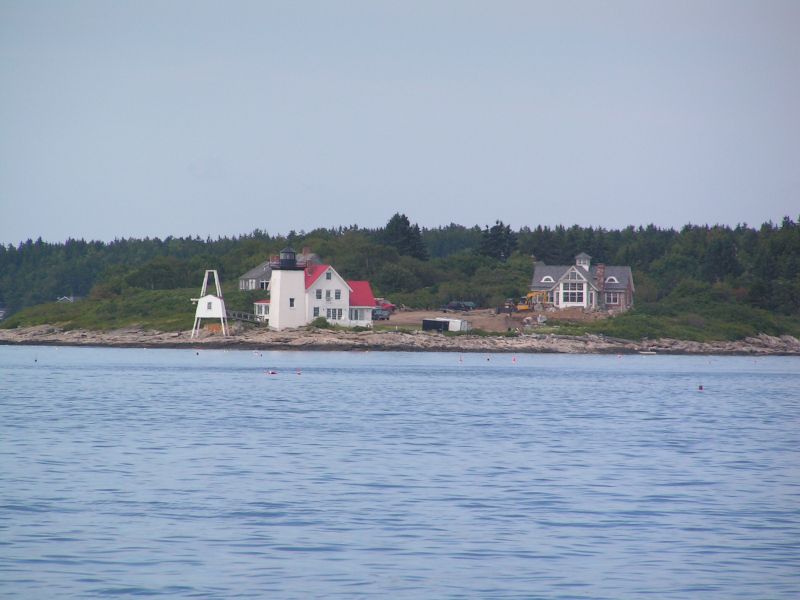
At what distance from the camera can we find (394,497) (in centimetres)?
2394

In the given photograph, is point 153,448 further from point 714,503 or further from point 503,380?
point 503,380

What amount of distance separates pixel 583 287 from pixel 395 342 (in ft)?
97.0

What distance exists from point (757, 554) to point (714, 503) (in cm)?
511

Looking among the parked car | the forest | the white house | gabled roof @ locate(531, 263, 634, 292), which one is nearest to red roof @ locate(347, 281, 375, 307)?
the white house

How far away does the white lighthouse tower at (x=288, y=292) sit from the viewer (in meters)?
103

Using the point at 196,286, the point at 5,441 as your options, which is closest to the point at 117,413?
the point at 5,441

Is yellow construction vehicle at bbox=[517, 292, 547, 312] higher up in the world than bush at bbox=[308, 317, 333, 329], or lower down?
higher up

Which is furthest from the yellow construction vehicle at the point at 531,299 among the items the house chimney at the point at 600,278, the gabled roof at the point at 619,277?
the gabled roof at the point at 619,277

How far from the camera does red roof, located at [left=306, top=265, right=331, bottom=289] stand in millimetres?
104250

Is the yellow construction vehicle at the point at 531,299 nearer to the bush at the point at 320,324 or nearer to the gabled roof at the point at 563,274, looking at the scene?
the gabled roof at the point at 563,274

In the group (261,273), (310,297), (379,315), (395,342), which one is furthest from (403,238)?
(395,342)

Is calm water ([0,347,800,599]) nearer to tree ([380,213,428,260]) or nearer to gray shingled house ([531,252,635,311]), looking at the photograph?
gray shingled house ([531,252,635,311])

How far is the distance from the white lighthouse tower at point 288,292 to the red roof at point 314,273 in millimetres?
615

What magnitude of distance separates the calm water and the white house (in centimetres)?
5044
